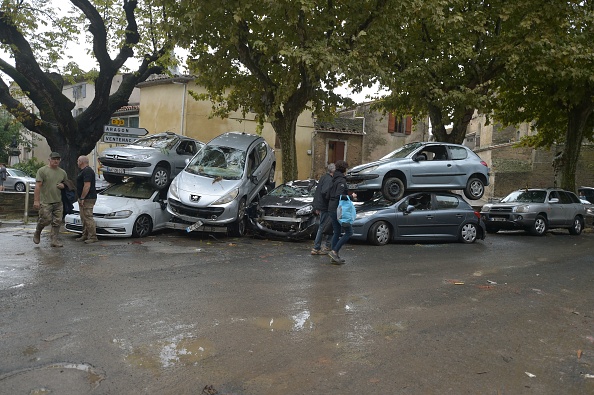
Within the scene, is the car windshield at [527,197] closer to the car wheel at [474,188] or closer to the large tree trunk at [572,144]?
the car wheel at [474,188]

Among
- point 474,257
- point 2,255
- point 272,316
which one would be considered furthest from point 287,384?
point 474,257

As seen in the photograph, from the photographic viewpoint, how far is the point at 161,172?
1465 cm

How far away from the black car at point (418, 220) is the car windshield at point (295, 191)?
1.45 m

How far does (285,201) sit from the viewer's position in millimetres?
13703

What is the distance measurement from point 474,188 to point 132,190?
8756 mm

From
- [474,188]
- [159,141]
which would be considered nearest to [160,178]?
[159,141]

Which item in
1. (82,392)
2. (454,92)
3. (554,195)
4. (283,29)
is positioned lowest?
(82,392)

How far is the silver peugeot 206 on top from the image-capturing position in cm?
1309

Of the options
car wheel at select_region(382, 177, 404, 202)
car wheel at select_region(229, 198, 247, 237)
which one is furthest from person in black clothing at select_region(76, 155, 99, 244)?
car wheel at select_region(382, 177, 404, 202)

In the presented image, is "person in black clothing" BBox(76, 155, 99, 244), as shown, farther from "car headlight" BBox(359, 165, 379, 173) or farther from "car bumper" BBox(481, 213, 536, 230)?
"car bumper" BBox(481, 213, 536, 230)

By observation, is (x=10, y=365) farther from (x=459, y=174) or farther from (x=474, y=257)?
(x=459, y=174)

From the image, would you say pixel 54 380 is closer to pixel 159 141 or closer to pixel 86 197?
pixel 86 197

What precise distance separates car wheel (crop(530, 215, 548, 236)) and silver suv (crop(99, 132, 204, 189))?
11281mm

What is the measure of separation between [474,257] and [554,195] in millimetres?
8866
